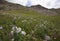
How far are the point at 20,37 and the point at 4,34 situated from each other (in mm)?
1475

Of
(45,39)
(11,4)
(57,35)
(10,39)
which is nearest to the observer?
(10,39)

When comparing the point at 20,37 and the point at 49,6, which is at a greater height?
the point at 20,37

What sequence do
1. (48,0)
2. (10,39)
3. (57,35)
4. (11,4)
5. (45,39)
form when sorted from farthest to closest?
(48,0)
(11,4)
(57,35)
(45,39)
(10,39)

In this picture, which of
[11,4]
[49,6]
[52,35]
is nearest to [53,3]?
[49,6]

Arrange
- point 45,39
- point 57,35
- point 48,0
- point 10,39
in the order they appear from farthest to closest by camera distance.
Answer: point 48,0
point 57,35
point 45,39
point 10,39

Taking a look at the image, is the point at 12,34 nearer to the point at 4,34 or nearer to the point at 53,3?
the point at 4,34

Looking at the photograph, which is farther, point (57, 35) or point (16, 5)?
point (16, 5)

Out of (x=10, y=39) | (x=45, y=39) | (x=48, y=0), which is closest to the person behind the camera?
(x=10, y=39)

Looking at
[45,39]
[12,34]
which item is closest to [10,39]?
[12,34]

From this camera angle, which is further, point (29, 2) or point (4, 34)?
point (29, 2)

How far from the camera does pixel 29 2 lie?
64.4m

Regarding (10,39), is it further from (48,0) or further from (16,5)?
(48,0)

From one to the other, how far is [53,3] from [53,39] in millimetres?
42144

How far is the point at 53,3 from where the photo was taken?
62656 mm
